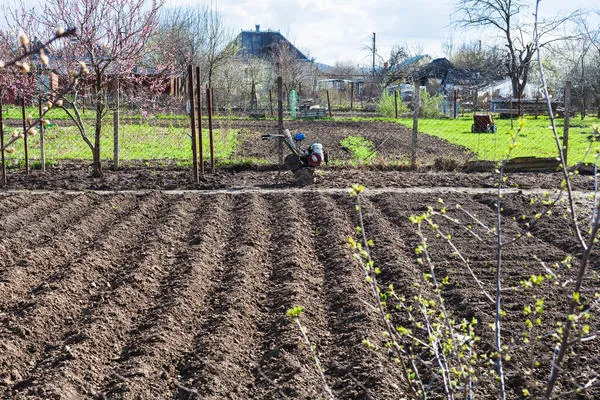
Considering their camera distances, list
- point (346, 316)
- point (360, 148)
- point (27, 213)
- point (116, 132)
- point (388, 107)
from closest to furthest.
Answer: point (346, 316) → point (27, 213) → point (116, 132) → point (360, 148) → point (388, 107)

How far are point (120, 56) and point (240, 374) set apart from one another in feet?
28.4

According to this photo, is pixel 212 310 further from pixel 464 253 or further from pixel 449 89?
pixel 449 89

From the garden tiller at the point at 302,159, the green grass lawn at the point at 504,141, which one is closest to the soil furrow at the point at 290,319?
the garden tiller at the point at 302,159

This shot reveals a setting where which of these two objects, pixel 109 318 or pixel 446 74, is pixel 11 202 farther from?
pixel 446 74

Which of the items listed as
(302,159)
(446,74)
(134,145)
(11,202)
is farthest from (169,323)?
(446,74)

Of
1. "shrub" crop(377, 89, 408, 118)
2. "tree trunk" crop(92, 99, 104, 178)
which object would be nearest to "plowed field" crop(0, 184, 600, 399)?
"tree trunk" crop(92, 99, 104, 178)

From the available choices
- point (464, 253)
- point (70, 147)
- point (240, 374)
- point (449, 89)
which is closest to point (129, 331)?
point (240, 374)

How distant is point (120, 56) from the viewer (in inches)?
460

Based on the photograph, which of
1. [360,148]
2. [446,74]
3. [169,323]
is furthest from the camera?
[446,74]

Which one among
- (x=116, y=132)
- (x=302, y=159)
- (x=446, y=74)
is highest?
(x=446, y=74)

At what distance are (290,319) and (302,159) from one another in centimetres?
593

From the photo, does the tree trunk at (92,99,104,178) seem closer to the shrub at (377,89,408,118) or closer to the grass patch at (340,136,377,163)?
the grass patch at (340,136,377,163)

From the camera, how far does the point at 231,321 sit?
16.6 ft

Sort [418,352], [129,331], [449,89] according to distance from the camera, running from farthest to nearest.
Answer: [449,89]
[129,331]
[418,352]
